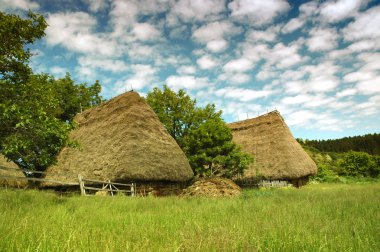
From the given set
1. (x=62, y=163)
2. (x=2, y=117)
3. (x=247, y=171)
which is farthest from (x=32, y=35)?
(x=247, y=171)

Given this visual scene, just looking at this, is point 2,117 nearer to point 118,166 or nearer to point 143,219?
point 143,219

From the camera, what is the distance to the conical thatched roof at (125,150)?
44.5 ft

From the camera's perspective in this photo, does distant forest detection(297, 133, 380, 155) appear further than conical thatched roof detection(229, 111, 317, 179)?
Yes

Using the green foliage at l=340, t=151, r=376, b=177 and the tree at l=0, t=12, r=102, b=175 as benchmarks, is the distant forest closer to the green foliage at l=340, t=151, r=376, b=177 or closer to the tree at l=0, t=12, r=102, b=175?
the green foliage at l=340, t=151, r=376, b=177

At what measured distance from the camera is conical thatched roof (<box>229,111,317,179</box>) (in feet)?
70.6

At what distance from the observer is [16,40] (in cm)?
770

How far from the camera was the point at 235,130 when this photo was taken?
90.6ft

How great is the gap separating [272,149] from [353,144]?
63757 mm

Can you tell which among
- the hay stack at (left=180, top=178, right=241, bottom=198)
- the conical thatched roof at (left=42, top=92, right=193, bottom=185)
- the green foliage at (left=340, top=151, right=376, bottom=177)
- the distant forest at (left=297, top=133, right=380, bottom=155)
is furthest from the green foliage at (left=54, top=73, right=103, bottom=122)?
the distant forest at (left=297, top=133, right=380, bottom=155)

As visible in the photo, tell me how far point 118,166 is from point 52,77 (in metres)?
12.1

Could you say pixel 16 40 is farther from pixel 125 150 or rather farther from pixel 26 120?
pixel 125 150

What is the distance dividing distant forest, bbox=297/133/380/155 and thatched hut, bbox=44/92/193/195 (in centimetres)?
5963

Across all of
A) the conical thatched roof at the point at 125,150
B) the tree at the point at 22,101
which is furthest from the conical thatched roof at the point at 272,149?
the tree at the point at 22,101

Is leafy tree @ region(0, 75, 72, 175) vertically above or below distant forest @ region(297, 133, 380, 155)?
below
